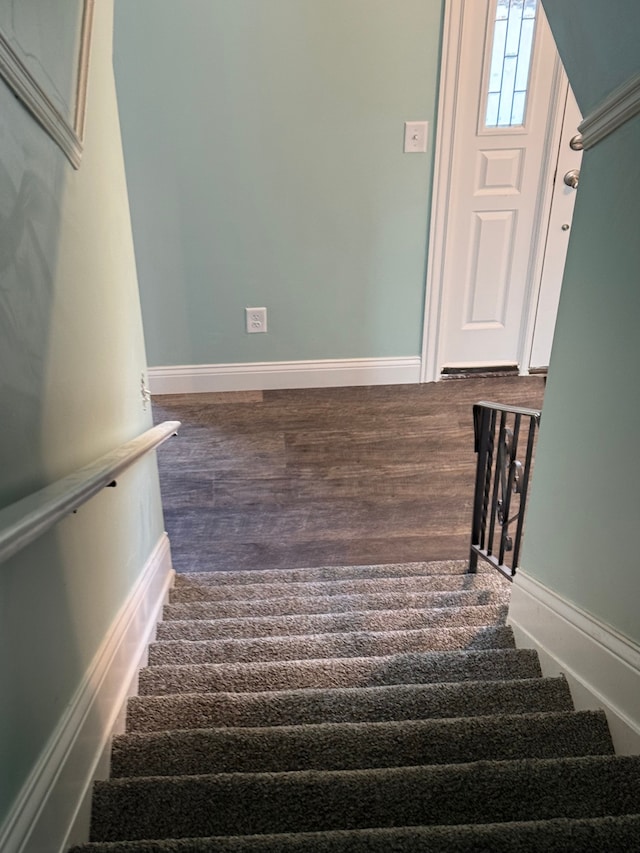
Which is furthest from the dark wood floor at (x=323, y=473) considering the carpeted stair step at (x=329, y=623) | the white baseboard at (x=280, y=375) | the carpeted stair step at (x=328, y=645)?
the carpeted stair step at (x=328, y=645)

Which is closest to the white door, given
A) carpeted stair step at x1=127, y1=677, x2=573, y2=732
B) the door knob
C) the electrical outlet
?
the door knob

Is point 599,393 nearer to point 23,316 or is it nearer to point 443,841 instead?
point 443,841

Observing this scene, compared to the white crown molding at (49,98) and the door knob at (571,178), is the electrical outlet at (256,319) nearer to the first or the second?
the door knob at (571,178)

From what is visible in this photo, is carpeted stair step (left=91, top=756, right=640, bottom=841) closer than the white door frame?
Yes

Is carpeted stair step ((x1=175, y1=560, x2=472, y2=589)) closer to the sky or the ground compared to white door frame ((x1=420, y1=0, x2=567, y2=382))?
closer to the ground

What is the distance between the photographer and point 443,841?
2.72 feet

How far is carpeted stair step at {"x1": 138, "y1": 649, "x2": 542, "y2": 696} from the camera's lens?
1.44 metres

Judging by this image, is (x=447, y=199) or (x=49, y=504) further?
(x=447, y=199)

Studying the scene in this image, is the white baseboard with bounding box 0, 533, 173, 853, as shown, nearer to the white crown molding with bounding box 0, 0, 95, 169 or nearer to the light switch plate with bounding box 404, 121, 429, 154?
the white crown molding with bounding box 0, 0, 95, 169

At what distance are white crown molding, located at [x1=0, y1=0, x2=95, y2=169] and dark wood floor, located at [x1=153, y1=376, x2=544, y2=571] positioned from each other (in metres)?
1.75

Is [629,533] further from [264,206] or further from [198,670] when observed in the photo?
[264,206]

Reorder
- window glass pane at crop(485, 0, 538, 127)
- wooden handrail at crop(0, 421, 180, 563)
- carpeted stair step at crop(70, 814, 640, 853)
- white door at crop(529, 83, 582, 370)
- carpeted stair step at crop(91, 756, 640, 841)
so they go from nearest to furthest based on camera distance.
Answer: wooden handrail at crop(0, 421, 180, 563) → carpeted stair step at crop(70, 814, 640, 853) → carpeted stair step at crop(91, 756, 640, 841) → window glass pane at crop(485, 0, 538, 127) → white door at crop(529, 83, 582, 370)

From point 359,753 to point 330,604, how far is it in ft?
2.94

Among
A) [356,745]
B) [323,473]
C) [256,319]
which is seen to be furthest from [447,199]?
[356,745]
